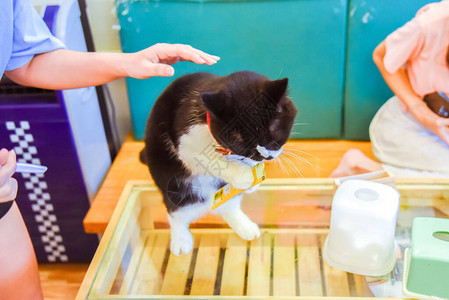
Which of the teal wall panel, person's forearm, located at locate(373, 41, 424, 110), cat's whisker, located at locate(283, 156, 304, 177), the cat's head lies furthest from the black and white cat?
person's forearm, located at locate(373, 41, 424, 110)

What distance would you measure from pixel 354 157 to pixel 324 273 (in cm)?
36

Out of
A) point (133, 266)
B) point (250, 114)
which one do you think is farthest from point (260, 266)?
point (250, 114)

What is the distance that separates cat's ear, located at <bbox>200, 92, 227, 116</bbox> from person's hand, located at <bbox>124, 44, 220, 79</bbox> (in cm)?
9

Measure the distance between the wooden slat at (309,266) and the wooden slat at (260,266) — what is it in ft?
0.21

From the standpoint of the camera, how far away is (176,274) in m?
0.79

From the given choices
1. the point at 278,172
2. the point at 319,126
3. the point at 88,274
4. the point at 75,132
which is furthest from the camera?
the point at 75,132

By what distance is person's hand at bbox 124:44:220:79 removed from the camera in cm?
62

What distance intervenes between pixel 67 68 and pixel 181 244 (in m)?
0.43

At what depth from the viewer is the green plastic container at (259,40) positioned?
739 mm

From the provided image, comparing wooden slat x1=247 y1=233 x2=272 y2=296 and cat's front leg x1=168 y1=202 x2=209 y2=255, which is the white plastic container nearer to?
wooden slat x1=247 y1=233 x2=272 y2=296

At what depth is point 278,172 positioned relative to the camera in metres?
0.83

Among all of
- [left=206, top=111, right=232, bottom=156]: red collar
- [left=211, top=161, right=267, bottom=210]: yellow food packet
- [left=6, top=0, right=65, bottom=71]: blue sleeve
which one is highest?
[left=6, top=0, right=65, bottom=71]: blue sleeve

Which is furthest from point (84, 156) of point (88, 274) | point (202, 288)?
point (202, 288)

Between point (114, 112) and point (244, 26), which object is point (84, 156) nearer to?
point (114, 112)
